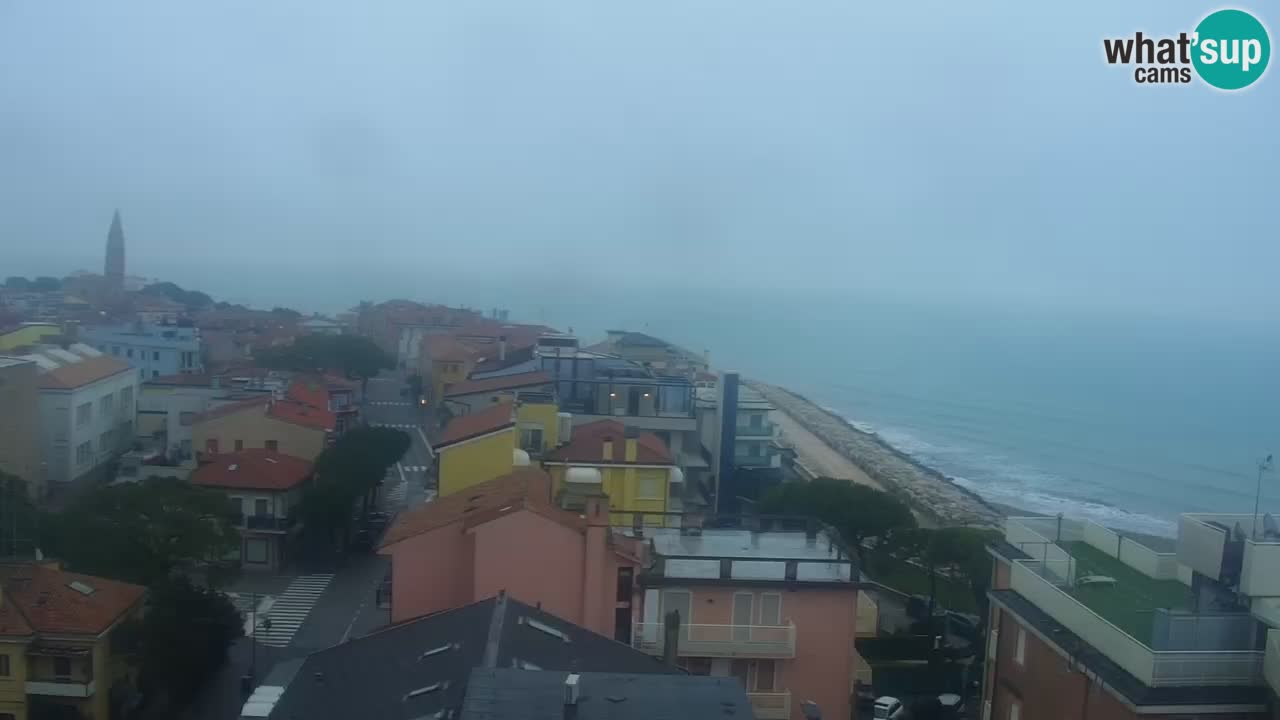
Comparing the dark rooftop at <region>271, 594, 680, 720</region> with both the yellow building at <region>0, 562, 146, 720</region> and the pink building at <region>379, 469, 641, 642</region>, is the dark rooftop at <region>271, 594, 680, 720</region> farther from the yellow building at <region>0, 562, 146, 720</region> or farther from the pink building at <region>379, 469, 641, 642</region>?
the yellow building at <region>0, 562, 146, 720</region>

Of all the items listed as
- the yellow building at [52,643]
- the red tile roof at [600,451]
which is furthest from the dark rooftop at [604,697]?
the red tile roof at [600,451]

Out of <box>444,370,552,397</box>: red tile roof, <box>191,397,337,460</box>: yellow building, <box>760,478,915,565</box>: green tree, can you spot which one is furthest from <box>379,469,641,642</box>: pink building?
<box>444,370,552,397</box>: red tile roof

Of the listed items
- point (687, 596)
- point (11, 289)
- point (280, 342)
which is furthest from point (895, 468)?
point (11, 289)

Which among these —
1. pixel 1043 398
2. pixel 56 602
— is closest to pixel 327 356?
pixel 56 602

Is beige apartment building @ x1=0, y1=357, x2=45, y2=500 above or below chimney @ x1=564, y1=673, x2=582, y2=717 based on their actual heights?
below

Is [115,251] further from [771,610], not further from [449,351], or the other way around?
[771,610]

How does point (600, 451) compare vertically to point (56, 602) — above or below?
above

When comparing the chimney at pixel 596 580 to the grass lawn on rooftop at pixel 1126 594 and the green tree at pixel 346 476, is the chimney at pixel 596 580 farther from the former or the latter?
the green tree at pixel 346 476
